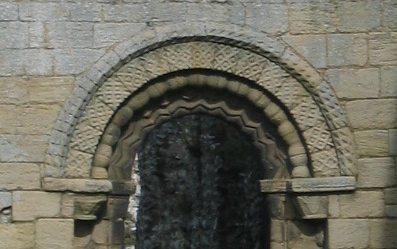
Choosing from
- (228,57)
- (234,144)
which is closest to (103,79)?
(228,57)

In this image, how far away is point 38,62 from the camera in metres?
7.97

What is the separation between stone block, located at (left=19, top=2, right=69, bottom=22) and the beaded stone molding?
1.55 ft

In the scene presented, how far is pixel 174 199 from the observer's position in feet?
54.1

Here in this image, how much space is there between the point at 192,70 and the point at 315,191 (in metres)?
1.34

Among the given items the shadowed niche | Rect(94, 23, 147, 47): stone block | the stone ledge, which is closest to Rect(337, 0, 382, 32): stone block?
the stone ledge

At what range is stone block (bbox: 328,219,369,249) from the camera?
26.0 feet

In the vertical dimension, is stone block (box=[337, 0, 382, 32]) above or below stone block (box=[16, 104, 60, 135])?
above

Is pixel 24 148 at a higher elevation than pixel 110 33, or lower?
lower

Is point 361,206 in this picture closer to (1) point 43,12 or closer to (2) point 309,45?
(2) point 309,45

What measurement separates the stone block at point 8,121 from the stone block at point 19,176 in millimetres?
259

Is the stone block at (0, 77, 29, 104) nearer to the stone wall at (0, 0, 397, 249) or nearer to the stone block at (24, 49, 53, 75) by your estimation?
the stone wall at (0, 0, 397, 249)

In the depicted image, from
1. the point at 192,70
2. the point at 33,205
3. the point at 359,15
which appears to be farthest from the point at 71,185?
the point at 359,15

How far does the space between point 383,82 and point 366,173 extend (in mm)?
716

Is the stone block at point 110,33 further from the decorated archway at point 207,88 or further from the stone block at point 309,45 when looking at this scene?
the stone block at point 309,45
